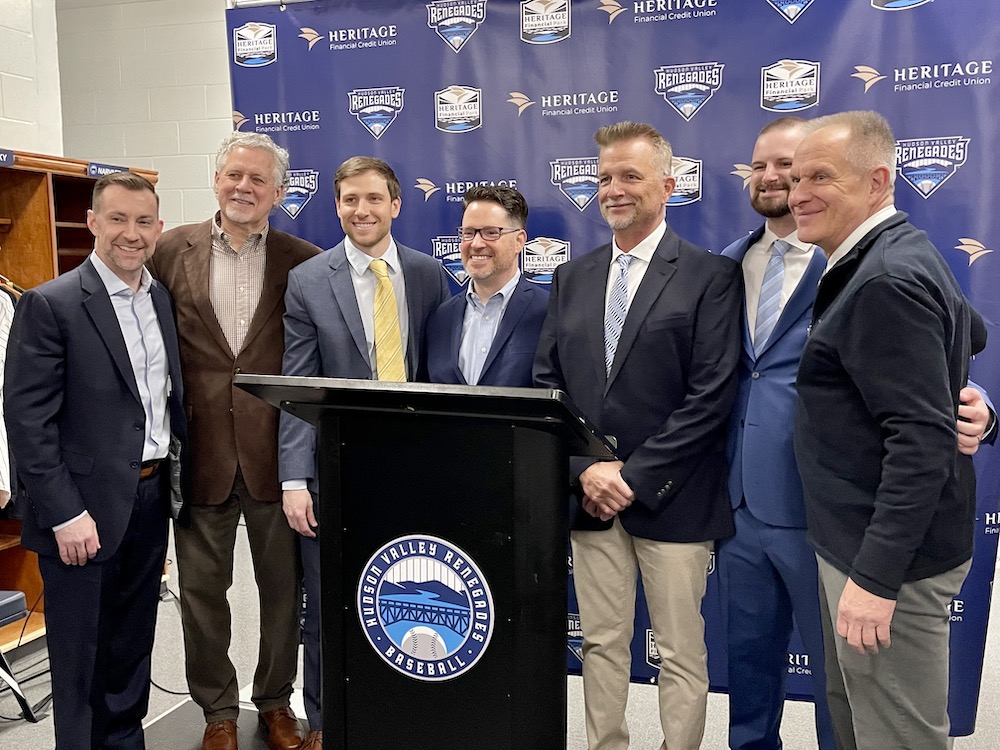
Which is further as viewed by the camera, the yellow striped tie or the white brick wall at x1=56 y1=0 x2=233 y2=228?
the white brick wall at x1=56 y1=0 x2=233 y2=228

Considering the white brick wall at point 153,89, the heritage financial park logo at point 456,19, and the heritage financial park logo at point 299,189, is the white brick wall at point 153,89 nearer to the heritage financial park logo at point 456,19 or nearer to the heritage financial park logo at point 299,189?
the heritage financial park logo at point 299,189

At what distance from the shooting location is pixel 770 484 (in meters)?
2.33

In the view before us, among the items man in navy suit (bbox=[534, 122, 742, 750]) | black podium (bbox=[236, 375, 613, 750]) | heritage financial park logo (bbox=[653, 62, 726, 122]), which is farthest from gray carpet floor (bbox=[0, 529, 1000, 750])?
heritage financial park logo (bbox=[653, 62, 726, 122])

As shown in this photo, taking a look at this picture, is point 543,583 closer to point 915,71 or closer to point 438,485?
point 438,485

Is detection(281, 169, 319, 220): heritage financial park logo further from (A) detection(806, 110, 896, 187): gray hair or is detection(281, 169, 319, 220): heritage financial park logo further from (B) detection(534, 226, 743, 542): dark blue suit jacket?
(A) detection(806, 110, 896, 187): gray hair

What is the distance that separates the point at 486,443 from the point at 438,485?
0.46 feet

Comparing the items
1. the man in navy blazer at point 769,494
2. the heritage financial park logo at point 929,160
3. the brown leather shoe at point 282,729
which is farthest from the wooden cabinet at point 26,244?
the heritage financial park logo at point 929,160

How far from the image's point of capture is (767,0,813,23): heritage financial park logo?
117 inches

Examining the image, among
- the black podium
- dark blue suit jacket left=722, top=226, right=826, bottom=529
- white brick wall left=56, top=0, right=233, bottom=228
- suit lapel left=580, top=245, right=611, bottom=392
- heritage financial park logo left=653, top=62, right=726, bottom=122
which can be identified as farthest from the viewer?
white brick wall left=56, top=0, right=233, bottom=228

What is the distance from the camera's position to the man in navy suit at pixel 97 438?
8.01ft

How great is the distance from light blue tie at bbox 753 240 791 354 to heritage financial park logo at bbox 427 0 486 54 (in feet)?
5.09

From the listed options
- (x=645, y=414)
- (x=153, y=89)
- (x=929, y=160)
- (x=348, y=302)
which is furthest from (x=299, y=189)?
(x=153, y=89)

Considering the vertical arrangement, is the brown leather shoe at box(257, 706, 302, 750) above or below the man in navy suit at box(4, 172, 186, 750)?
below

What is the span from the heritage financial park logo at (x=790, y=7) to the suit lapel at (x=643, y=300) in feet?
3.82
